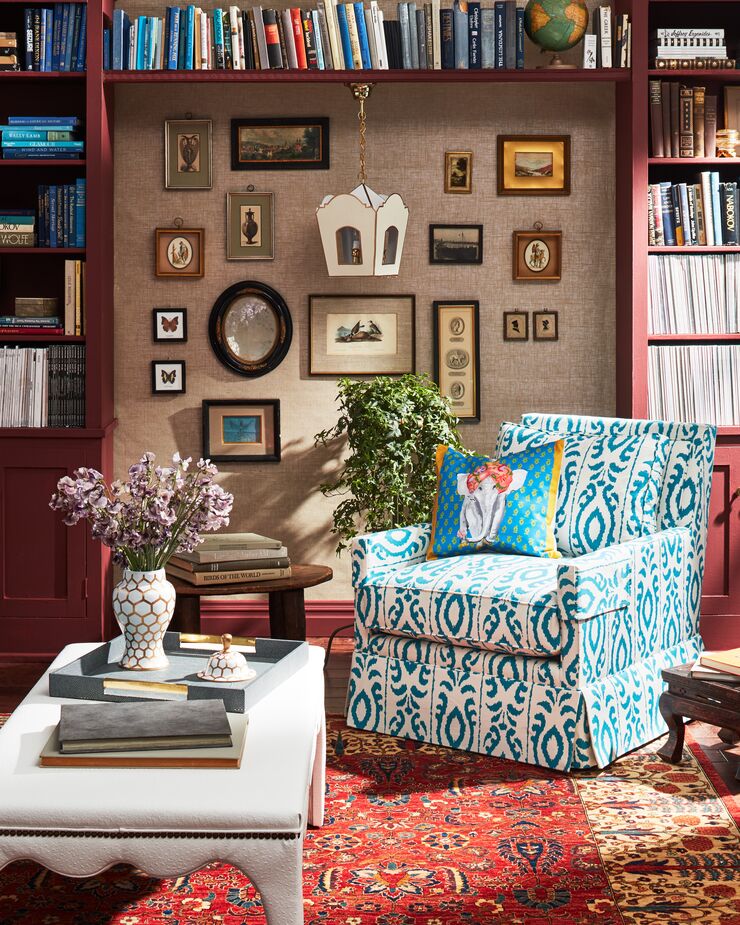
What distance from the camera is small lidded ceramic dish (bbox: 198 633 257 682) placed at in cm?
227

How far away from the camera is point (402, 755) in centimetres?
309

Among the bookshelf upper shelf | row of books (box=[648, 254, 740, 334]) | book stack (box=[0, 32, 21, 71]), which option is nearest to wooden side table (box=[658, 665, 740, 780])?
row of books (box=[648, 254, 740, 334])

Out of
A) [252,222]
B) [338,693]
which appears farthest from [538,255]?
[338,693]

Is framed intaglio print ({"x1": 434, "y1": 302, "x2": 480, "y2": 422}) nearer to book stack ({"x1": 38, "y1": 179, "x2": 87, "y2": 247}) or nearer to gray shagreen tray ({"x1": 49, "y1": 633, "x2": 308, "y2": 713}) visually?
book stack ({"x1": 38, "y1": 179, "x2": 87, "y2": 247})

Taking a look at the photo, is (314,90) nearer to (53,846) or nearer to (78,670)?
(78,670)

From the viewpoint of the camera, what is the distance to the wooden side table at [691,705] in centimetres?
284

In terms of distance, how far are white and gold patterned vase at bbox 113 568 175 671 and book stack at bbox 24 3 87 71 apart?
8.35ft

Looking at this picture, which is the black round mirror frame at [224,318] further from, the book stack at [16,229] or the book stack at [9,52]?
the book stack at [9,52]

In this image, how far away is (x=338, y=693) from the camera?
146 inches

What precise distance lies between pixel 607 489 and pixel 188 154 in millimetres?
2227

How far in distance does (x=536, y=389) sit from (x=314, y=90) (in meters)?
1.50

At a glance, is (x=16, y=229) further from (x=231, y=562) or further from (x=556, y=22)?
(x=556, y=22)

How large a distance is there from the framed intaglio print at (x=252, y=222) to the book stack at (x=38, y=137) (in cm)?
63

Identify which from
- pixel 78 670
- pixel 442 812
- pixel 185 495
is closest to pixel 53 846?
pixel 78 670
